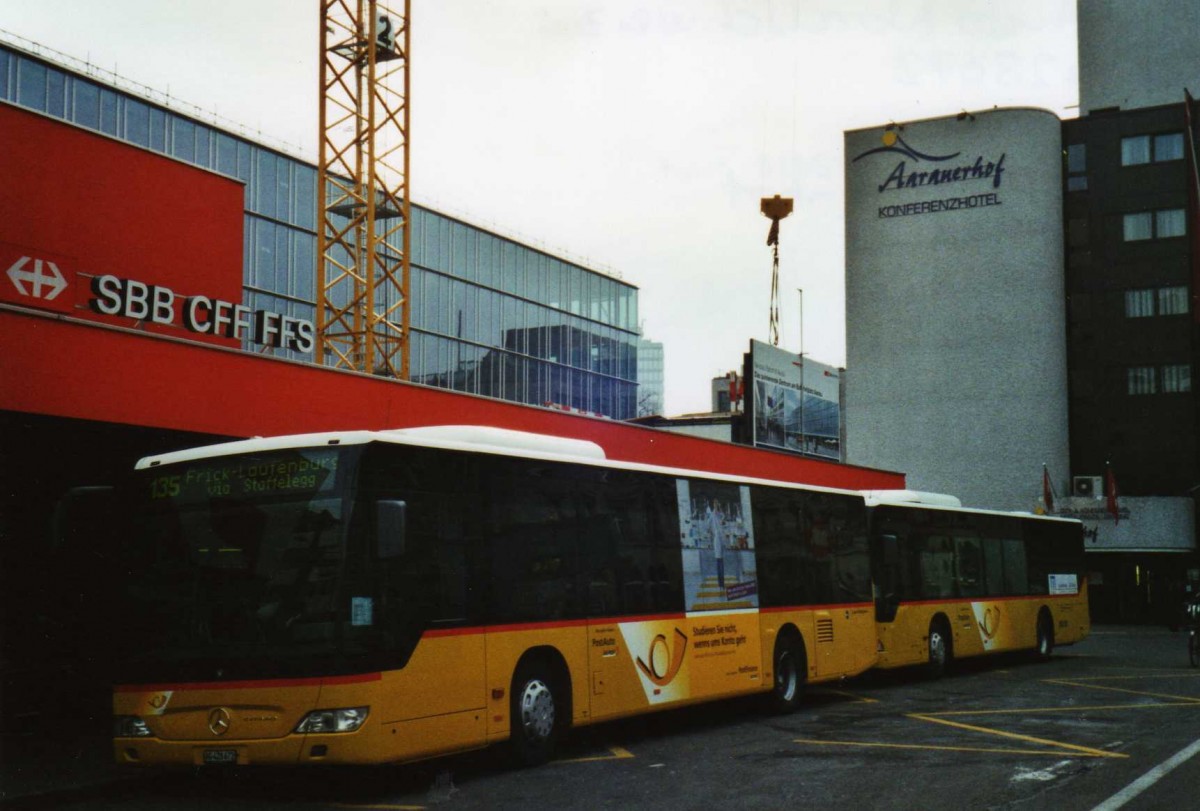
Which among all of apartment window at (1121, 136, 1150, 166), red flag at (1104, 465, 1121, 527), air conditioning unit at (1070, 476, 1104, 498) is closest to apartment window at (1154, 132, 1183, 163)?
apartment window at (1121, 136, 1150, 166)

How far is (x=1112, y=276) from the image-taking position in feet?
195

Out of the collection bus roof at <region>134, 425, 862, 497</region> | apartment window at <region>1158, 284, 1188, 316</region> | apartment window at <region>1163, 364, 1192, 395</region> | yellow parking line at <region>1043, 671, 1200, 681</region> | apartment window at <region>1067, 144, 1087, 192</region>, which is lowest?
yellow parking line at <region>1043, 671, 1200, 681</region>

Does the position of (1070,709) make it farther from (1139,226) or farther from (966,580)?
(1139,226)

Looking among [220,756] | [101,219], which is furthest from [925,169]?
[220,756]

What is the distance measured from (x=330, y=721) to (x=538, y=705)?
107 inches

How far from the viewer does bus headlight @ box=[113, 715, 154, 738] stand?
11016mm

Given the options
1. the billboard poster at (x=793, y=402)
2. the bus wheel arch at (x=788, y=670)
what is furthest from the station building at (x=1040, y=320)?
the bus wheel arch at (x=788, y=670)

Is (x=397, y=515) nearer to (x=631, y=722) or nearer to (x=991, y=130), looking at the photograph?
(x=631, y=722)

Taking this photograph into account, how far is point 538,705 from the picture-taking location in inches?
495

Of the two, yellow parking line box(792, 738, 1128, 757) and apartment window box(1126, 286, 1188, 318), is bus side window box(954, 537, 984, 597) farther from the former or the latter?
apartment window box(1126, 286, 1188, 318)

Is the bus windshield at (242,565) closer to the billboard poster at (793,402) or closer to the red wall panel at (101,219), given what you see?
the red wall panel at (101,219)

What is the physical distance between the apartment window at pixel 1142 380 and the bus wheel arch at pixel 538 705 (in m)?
51.7

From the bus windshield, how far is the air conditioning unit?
52.3m

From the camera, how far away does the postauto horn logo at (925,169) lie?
6094 centimetres
